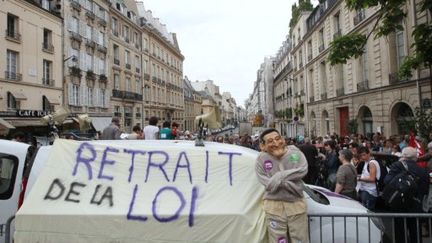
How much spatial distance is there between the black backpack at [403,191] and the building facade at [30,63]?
70.0 feet

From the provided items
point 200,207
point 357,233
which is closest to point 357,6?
point 357,233

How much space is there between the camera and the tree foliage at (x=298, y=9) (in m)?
45.0

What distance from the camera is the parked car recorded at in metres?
3.75

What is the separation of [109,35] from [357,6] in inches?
1361

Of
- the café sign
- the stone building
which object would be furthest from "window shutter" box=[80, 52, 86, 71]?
the stone building

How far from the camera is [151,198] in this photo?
389cm

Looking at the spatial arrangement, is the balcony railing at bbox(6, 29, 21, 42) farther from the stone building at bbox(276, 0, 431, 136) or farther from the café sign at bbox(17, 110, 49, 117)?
the stone building at bbox(276, 0, 431, 136)

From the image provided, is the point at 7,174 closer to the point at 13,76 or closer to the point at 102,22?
the point at 13,76

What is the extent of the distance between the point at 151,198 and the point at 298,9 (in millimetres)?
46823

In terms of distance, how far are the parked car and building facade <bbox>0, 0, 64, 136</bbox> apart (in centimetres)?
2061

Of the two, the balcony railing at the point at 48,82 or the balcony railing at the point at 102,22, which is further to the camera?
the balcony railing at the point at 102,22

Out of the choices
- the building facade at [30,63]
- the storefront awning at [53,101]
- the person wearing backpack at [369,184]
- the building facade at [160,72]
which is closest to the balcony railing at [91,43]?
the building facade at [30,63]

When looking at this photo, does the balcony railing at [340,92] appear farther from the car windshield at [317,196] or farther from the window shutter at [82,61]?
the car windshield at [317,196]

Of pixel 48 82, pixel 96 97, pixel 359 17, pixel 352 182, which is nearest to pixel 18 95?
pixel 48 82
